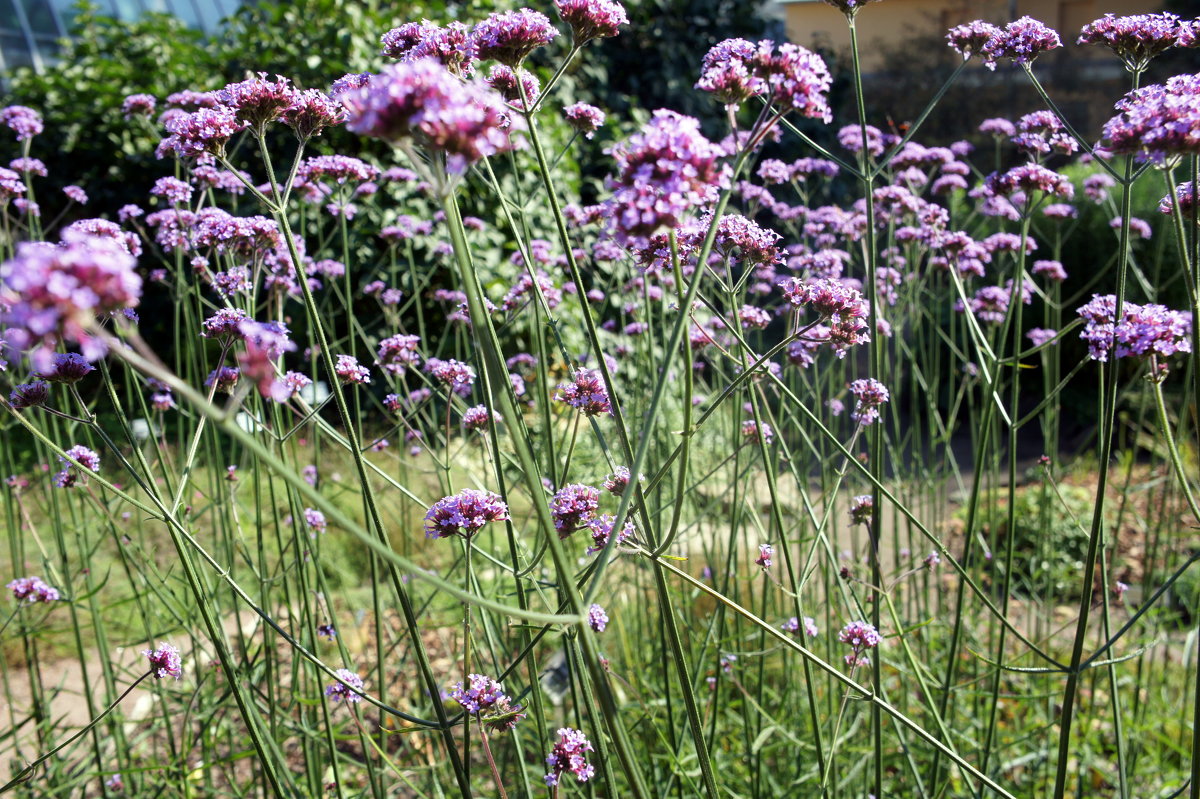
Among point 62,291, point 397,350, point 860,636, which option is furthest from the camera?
point 397,350

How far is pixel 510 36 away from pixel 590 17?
0.17 m

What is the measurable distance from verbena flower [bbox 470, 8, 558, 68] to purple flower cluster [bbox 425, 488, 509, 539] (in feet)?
2.26

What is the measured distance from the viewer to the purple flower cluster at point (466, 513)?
56.1 inches

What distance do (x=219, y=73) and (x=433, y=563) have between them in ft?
14.9

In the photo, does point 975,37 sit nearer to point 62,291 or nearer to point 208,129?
point 208,129

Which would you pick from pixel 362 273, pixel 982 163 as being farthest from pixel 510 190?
pixel 982 163

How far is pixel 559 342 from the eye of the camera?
158 centimetres

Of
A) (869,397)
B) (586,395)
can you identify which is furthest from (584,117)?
(869,397)

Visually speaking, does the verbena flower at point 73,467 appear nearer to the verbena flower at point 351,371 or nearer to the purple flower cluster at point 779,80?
the verbena flower at point 351,371

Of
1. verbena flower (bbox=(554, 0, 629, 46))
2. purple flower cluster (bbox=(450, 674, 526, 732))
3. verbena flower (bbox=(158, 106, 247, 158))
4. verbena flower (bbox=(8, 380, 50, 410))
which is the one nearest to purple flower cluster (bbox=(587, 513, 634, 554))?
purple flower cluster (bbox=(450, 674, 526, 732))

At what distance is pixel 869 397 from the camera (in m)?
1.88

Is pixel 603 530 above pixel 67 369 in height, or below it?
below

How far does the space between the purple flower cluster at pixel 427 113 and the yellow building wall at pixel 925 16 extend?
511 inches

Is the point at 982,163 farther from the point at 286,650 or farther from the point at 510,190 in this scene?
the point at 286,650
